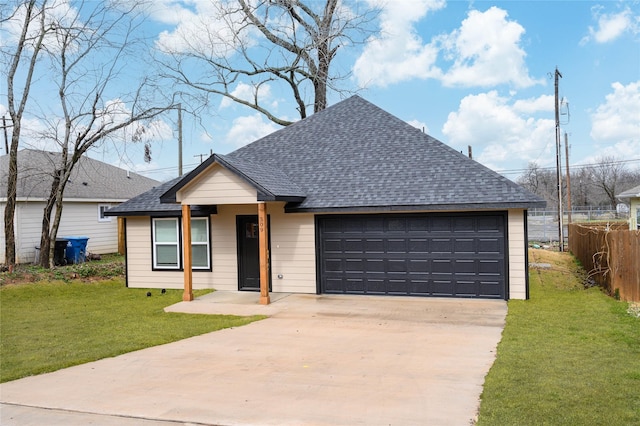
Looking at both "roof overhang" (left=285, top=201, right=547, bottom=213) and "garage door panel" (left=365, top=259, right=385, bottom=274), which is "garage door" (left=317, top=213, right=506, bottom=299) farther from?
"roof overhang" (left=285, top=201, right=547, bottom=213)

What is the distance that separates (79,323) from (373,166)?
26.1ft

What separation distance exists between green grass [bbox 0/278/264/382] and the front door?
1.23 meters

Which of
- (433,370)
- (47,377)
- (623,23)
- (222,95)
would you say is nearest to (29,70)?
(222,95)

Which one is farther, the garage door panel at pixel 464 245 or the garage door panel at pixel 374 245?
the garage door panel at pixel 374 245

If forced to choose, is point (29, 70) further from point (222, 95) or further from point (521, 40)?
point (521, 40)

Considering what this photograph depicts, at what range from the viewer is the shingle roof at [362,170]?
39.6 feet

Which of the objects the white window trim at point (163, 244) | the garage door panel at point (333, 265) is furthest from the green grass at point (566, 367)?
the white window trim at point (163, 244)

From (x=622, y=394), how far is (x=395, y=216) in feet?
25.3

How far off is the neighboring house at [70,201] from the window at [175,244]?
24.0 feet

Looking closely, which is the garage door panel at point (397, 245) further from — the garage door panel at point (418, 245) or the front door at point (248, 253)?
the front door at point (248, 253)

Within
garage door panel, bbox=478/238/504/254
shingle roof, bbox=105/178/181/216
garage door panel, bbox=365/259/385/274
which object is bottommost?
garage door panel, bbox=365/259/385/274

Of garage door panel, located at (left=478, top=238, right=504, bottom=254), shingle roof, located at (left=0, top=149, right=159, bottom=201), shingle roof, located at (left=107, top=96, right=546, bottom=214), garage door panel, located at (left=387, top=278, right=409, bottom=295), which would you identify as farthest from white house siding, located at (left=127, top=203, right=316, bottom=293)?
shingle roof, located at (left=0, top=149, right=159, bottom=201)

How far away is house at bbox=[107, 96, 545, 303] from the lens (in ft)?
39.5

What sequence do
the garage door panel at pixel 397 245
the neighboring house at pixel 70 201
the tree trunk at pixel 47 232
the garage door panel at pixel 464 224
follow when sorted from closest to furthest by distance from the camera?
the garage door panel at pixel 464 224 → the garage door panel at pixel 397 245 → the tree trunk at pixel 47 232 → the neighboring house at pixel 70 201
